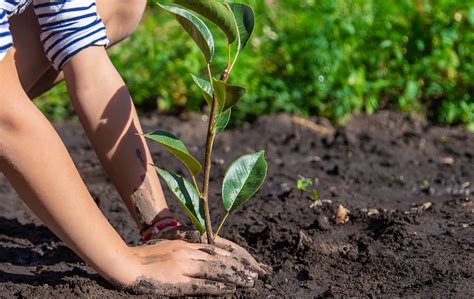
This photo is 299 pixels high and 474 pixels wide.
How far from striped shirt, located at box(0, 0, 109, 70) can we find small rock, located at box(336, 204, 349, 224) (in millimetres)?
1029

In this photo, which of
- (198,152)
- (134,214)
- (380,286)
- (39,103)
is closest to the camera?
(380,286)

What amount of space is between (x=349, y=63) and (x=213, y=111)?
2.50m

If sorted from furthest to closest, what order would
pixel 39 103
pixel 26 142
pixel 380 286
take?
pixel 39 103
pixel 380 286
pixel 26 142

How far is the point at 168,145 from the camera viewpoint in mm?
2455

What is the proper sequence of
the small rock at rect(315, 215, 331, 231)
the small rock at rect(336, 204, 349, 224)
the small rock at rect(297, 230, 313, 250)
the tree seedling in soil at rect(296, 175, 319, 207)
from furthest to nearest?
the tree seedling in soil at rect(296, 175, 319, 207), the small rock at rect(336, 204, 349, 224), the small rock at rect(315, 215, 331, 231), the small rock at rect(297, 230, 313, 250)

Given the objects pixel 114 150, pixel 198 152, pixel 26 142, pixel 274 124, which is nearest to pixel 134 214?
pixel 114 150

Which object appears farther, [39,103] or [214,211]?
[39,103]

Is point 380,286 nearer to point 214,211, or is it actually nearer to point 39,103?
point 214,211

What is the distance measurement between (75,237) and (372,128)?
2732mm

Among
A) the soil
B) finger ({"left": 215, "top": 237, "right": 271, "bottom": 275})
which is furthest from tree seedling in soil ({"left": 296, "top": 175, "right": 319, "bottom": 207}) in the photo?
finger ({"left": 215, "top": 237, "right": 271, "bottom": 275})

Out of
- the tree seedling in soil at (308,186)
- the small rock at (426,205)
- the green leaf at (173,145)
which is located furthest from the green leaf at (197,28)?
the small rock at (426,205)

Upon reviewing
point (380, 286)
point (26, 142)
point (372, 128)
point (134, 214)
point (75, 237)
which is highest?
point (26, 142)

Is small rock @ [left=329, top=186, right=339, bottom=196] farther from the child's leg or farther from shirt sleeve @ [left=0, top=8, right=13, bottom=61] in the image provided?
shirt sleeve @ [left=0, top=8, right=13, bottom=61]

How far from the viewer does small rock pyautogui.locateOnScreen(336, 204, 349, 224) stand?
314cm
